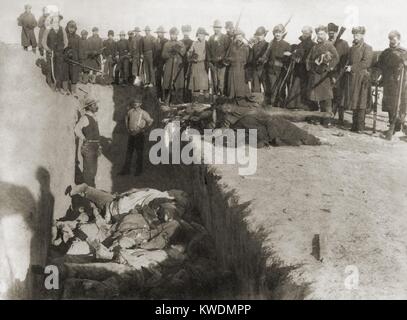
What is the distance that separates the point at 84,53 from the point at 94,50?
14.8 inches

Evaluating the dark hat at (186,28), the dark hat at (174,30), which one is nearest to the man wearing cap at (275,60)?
the dark hat at (186,28)

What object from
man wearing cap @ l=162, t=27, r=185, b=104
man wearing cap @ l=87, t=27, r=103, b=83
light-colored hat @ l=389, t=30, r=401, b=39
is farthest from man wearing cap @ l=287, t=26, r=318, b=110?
man wearing cap @ l=87, t=27, r=103, b=83

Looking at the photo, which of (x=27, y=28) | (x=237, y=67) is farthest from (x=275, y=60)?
(x=27, y=28)

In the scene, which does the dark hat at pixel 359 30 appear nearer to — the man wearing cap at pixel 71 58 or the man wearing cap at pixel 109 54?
the man wearing cap at pixel 71 58

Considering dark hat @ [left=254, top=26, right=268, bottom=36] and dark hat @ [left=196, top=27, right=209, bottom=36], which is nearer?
dark hat @ [left=254, top=26, right=268, bottom=36]

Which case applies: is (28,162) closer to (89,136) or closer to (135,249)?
(89,136)

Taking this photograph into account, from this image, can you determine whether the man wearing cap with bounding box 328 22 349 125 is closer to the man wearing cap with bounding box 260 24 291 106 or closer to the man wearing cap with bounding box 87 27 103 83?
the man wearing cap with bounding box 260 24 291 106

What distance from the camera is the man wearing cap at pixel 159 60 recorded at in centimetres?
1362

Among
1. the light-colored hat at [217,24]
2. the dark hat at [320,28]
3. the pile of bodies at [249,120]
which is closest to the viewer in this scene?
the pile of bodies at [249,120]

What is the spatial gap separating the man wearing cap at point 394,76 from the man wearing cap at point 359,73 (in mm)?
343

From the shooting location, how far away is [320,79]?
35.3ft

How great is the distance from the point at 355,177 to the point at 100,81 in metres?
9.13

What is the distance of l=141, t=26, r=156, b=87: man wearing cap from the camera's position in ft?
45.4

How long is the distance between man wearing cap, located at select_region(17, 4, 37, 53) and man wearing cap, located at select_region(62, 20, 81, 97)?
1.71m
